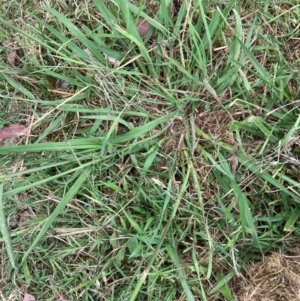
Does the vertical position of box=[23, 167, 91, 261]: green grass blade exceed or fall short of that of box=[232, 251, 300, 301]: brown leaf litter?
it exceeds it

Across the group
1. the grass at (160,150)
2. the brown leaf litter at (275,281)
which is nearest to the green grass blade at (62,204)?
the grass at (160,150)

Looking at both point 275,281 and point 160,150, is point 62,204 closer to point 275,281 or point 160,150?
point 160,150

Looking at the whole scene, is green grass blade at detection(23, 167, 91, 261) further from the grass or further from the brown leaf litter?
the brown leaf litter

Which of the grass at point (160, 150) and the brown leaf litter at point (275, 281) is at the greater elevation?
the grass at point (160, 150)

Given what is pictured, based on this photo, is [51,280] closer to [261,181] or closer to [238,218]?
[238,218]

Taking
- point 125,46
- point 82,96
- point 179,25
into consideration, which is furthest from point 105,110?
point 179,25

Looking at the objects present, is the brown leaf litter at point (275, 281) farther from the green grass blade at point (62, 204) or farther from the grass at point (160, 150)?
the green grass blade at point (62, 204)

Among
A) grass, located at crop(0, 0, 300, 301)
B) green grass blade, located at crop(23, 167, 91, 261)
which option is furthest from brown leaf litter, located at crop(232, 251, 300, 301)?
green grass blade, located at crop(23, 167, 91, 261)

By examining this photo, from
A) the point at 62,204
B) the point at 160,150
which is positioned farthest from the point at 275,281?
the point at 62,204

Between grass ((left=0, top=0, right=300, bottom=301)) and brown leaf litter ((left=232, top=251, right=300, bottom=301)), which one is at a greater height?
grass ((left=0, top=0, right=300, bottom=301))
